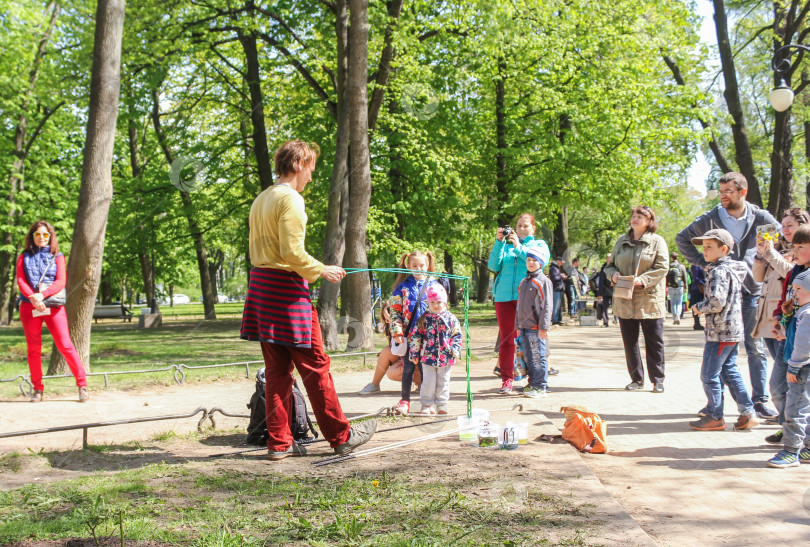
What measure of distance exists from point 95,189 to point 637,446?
320 inches

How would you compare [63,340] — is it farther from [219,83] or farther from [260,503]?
[219,83]

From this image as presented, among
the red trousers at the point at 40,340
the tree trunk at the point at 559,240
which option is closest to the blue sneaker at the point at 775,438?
the red trousers at the point at 40,340

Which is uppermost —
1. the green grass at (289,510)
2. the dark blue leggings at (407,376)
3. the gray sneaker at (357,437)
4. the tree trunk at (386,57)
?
the tree trunk at (386,57)

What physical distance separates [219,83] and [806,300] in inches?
750

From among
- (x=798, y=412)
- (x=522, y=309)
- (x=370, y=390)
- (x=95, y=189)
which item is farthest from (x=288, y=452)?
(x=95, y=189)

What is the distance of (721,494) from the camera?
460 cm

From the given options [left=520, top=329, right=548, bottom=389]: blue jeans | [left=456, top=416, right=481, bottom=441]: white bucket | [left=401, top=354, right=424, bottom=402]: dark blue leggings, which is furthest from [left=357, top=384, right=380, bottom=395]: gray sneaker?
[left=456, top=416, right=481, bottom=441]: white bucket

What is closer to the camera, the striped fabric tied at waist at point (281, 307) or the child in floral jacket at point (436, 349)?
the striped fabric tied at waist at point (281, 307)

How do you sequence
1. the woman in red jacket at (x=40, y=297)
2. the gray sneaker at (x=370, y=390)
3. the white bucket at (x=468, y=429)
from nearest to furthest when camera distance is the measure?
1. the white bucket at (x=468, y=429)
2. the woman in red jacket at (x=40, y=297)
3. the gray sneaker at (x=370, y=390)

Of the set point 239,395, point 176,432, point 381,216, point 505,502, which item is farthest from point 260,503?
point 381,216

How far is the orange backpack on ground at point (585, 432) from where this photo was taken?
5.75 meters

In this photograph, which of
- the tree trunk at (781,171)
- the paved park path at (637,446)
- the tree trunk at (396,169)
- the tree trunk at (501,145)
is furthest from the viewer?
the tree trunk at (501,145)

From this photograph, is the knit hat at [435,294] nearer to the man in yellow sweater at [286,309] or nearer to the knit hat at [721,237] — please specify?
the man in yellow sweater at [286,309]

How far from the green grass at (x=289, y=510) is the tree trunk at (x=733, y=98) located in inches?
665
